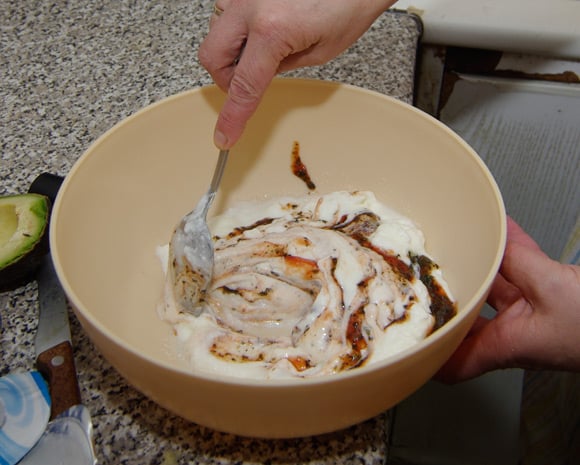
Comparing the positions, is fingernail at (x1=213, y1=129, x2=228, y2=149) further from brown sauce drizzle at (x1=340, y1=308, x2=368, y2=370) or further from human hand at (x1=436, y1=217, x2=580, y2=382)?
human hand at (x1=436, y1=217, x2=580, y2=382)

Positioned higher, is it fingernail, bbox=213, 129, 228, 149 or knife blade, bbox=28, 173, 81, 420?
fingernail, bbox=213, 129, 228, 149

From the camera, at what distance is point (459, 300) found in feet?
2.58

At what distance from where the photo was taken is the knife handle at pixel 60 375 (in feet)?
2.35

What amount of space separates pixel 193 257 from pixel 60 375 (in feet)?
0.71

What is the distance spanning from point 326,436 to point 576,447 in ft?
2.46

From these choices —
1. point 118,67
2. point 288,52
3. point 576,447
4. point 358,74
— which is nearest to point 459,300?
point 288,52

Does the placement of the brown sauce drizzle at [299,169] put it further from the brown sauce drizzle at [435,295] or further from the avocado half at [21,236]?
the avocado half at [21,236]

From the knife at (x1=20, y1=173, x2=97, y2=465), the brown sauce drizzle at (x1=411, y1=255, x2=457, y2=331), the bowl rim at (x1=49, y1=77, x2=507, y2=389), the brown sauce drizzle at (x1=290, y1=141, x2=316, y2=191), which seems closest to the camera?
the bowl rim at (x1=49, y1=77, x2=507, y2=389)

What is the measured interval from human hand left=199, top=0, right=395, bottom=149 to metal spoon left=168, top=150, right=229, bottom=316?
0.09 m

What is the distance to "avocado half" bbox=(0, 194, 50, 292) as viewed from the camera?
32.2 inches

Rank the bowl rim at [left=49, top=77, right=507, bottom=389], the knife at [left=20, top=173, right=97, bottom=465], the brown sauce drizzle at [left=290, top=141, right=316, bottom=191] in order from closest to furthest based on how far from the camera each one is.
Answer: the bowl rim at [left=49, top=77, right=507, bottom=389] → the knife at [left=20, top=173, right=97, bottom=465] → the brown sauce drizzle at [left=290, top=141, right=316, bottom=191]

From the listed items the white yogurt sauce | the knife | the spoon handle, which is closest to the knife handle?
the knife

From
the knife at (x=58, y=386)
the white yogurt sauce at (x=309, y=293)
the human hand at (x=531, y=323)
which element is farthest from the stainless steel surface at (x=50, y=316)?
the human hand at (x=531, y=323)

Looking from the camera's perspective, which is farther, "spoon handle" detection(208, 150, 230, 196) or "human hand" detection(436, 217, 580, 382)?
"spoon handle" detection(208, 150, 230, 196)
